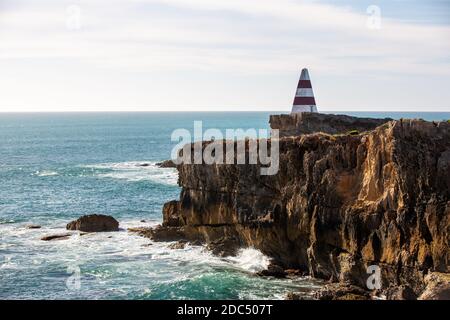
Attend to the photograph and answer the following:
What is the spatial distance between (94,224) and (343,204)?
84.0 feet

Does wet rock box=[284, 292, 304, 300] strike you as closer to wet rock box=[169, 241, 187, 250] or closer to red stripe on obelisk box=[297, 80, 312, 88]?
wet rock box=[169, 241, 187, 250]

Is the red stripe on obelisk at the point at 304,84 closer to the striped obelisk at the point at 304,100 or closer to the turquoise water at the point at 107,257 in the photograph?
the striped obelisk at the point at 304,100

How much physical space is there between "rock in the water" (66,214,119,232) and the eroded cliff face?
9.86m

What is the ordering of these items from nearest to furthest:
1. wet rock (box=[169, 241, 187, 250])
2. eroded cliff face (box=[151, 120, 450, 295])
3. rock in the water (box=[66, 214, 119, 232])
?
1. eroded cliff face (box=[151, 120, 450, 295])
2. wet rock (box=[169, 241, 187, 250])
3. rock in the water (box=[66, 214, 119, 232])

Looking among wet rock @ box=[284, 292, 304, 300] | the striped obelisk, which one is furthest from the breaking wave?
wet rock @ box=[284, 292, 304, 300]

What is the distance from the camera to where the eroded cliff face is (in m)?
35.5

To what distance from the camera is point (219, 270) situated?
43.5m

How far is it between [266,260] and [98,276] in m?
10.9

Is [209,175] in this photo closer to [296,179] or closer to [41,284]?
[296,179]

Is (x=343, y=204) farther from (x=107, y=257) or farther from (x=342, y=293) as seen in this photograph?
(x=107, y=257)

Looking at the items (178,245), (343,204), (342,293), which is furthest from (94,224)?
(342,293)
